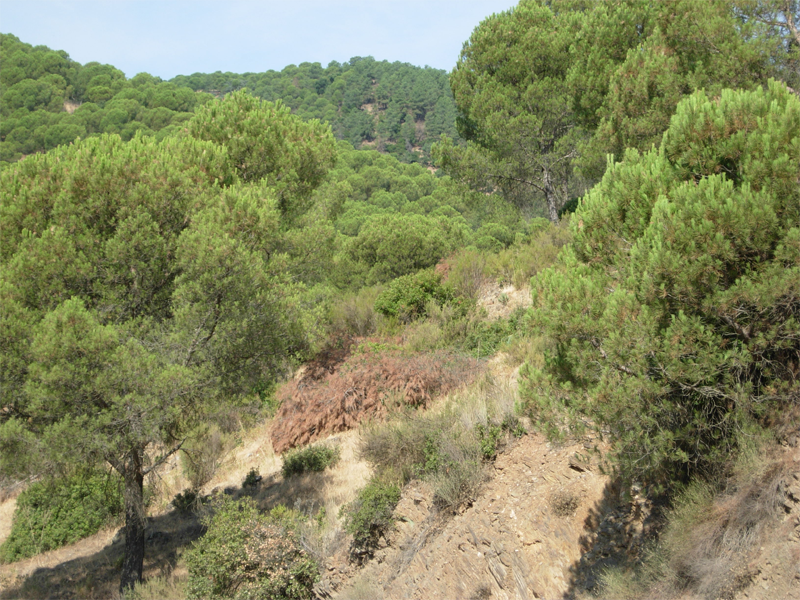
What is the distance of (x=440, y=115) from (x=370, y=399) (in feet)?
300

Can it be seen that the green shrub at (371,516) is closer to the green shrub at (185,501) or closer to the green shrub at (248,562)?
the green shrub at (248,562)

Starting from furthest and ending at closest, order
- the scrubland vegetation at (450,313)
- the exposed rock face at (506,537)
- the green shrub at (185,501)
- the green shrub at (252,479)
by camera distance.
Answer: the green shrub at (185,501), the green shrub at (252,479), the exposed rock face at (506,537), the scrubland vegetation at (450,313)

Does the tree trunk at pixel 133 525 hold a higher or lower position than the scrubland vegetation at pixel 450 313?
lower

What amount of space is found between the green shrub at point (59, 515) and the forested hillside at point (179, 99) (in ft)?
35.2

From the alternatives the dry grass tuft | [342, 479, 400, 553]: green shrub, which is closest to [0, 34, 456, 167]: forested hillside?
[342, 479, 400, 553]: green shrub

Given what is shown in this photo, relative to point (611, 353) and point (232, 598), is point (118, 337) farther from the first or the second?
point (611, 353)

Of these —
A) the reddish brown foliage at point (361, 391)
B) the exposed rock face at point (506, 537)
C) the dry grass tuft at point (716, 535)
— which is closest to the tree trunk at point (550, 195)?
the reddish brown foliage at point (361, 391)


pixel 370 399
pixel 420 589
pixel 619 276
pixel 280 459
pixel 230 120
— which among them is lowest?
pixel 280 459

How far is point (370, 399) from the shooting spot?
1050cm

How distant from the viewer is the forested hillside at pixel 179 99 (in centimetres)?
5347

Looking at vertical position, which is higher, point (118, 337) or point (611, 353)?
point (611, 353)

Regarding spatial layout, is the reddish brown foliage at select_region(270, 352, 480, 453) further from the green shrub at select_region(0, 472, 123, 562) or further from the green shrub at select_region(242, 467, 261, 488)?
the green shrub at select_region(0, 472, 123, 562)

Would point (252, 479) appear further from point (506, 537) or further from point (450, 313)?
point (506, 537)

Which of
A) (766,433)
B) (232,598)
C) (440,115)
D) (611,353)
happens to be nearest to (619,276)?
(611,353)
